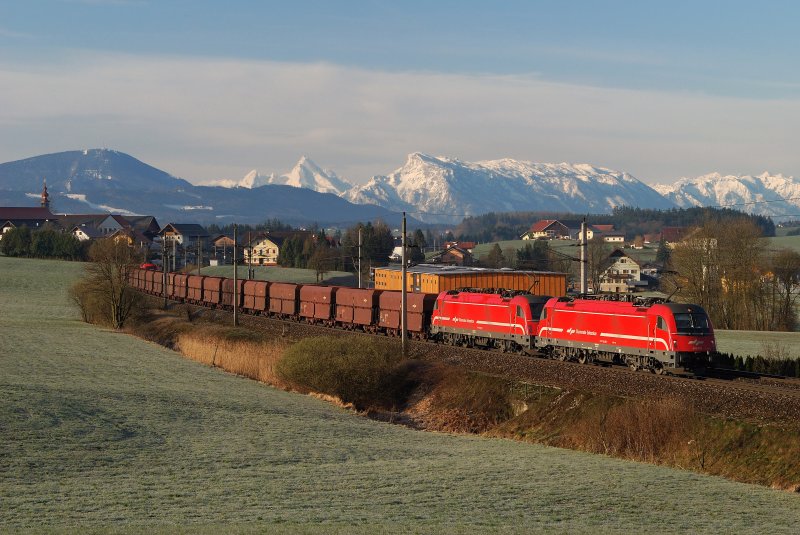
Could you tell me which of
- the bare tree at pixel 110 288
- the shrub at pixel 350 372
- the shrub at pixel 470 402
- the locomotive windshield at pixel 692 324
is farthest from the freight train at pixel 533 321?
the bare tree at pixel 110 288

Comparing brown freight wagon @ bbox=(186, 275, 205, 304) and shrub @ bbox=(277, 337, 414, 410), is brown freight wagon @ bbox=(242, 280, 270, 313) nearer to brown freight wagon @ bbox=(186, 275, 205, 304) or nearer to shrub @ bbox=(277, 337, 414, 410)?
brown freight wagon @ bbox=(186, 275, 205, 304)

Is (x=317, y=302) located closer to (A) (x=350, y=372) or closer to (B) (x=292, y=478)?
(A) (x=350, y=372)

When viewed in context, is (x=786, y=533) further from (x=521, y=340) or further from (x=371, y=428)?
(x=521, y=340)

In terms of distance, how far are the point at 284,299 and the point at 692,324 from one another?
166 feet

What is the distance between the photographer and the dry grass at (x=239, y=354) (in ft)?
192

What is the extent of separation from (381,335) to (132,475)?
145ft

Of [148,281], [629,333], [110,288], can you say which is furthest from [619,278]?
[629,333]

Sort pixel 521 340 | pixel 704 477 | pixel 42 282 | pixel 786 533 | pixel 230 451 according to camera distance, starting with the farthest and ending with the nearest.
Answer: pixel 42 282
pixel 521 340
pixel 230 451
pixel 704 477
pixel 786 533

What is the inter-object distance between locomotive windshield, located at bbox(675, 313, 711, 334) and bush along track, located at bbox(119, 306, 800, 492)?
5888 millimetres

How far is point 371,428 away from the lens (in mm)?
41031

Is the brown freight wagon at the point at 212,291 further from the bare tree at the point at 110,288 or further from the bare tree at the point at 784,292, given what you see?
the bare tree at the point at 784,292

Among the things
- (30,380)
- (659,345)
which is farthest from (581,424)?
(30,380)

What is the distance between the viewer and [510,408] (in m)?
44.4

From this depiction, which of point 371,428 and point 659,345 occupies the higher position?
point 659,345
